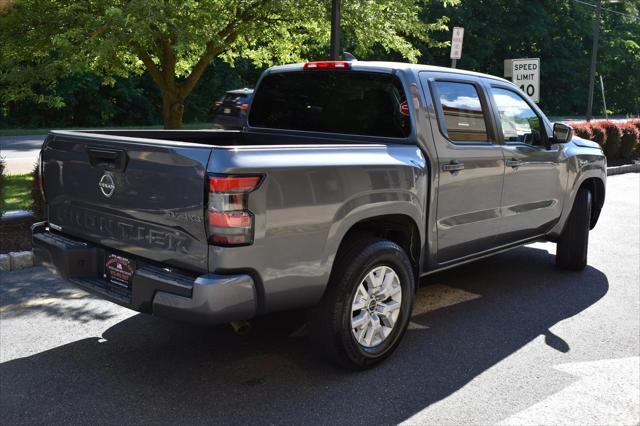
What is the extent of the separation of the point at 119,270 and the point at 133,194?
1.54ft

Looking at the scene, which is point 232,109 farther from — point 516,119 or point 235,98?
point 516,119

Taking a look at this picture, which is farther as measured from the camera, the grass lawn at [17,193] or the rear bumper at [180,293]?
the grass lawn at [17,193]

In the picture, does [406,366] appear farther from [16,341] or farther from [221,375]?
[16,341]

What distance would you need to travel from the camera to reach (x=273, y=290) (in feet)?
11.3

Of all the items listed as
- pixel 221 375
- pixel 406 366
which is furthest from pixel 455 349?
pixel 221 375

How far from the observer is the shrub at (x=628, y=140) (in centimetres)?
1642

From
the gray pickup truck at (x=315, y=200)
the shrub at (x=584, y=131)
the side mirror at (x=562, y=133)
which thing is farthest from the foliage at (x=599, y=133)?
the gray pickup truck at (x=315, y=200)

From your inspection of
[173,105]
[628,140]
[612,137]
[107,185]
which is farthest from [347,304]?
[628,140]

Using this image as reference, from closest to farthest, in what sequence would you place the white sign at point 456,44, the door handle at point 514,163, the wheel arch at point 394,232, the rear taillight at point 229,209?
1. the rear taillight at point 229,209
2. the wheel arch at point 394,232
3. the door handle at point 514,163
4. the white sign at point 456,44

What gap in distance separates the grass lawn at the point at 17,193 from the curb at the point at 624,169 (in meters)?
12.2

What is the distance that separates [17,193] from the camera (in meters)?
9.75

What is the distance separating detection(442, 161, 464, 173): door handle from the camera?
179 inches

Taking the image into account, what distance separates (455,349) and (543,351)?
60 centimetres

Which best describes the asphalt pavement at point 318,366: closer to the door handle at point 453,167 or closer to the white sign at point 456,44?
the door handle at point 453,167
